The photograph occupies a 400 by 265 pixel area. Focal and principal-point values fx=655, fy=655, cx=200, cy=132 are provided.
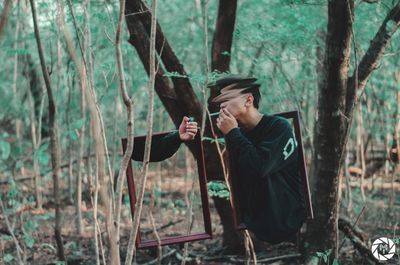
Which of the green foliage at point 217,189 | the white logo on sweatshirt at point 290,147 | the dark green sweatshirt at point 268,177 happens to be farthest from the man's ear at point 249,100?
the green foliage at point 217,189

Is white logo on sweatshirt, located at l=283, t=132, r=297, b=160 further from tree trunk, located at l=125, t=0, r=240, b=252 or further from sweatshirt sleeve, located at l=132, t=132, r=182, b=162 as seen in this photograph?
tree trunk, located at l=125, t=0, r=240, b=252

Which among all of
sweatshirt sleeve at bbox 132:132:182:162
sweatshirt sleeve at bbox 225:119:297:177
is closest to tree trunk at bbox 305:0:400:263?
sweatshirt sleeve at bbox 225:119:297:177

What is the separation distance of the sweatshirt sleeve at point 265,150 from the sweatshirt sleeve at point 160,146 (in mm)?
227

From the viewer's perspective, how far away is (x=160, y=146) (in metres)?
2.89

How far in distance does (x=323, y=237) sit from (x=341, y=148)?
0.66m

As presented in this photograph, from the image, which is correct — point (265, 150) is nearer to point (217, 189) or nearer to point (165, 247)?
point (217, 189)

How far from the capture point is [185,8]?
41.7 feet

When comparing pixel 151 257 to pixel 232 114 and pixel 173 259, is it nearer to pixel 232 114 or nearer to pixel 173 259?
pixel 173 259

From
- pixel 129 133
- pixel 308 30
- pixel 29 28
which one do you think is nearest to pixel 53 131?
pixel 129 133

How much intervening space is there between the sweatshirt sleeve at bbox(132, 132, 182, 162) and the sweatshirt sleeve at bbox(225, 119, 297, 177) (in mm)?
227

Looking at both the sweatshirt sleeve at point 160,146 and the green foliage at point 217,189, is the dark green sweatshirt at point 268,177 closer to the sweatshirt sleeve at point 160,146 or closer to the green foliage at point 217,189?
the sweatshirt sleeve at point 160,146

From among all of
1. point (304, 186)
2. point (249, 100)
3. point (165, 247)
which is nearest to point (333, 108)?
point (304, 186)

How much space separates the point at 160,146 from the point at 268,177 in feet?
1.61

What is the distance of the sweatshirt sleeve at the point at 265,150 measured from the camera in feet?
9.10
